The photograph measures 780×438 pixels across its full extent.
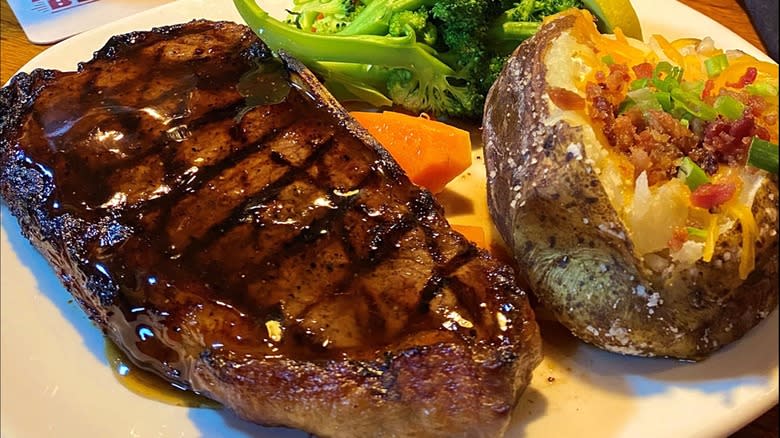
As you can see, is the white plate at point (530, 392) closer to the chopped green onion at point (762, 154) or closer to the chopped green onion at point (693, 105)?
the chopped green onion at point (762, 154)

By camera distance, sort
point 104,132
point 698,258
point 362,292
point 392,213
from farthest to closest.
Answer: point 104,132, point 392,213, point 362,292, point 698,258

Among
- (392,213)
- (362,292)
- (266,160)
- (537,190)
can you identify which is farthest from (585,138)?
(266,160)

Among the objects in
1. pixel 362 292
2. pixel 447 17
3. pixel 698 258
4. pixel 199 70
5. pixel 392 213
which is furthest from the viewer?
pixel 447 17

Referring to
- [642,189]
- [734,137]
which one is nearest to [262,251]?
[642,189]

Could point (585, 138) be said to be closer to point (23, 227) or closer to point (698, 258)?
point (698, 258)

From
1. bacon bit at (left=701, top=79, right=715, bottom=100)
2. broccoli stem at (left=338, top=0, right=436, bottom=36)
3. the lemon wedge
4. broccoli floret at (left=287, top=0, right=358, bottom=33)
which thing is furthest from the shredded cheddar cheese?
broccoli floret at (left=287, top=0, right=358, bottom=33)

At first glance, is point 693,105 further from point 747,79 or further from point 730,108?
point 747,79

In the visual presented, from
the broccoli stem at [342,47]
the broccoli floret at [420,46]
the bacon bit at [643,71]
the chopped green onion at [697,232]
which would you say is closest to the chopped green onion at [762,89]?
the bacon bit at [643,71]
